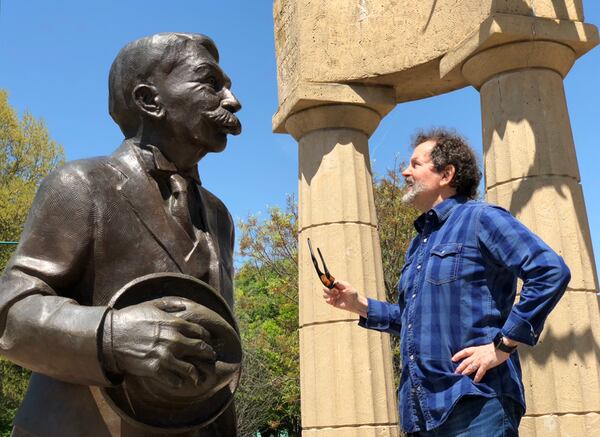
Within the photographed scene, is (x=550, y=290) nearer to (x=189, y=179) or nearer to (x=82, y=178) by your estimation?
(x=189, y=179)

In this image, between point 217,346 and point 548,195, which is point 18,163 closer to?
point 548,195

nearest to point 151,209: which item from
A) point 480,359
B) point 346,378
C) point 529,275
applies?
point 480,359

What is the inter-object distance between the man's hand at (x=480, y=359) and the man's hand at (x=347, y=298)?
875 millimetres

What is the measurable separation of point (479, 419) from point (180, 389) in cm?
165

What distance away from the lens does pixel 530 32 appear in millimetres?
8039

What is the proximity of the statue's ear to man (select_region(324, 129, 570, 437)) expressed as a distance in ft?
5.12

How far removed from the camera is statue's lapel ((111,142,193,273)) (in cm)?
228

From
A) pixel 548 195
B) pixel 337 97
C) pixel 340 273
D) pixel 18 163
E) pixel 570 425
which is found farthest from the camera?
pixel 18 163

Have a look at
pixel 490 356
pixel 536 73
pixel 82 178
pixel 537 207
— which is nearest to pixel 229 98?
pixel 82 178

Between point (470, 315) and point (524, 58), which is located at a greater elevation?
point (524, 58)

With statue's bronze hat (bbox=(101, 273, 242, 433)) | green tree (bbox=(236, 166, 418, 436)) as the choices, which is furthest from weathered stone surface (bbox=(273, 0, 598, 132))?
green tree (bbox=(236, 166, 418, 436))

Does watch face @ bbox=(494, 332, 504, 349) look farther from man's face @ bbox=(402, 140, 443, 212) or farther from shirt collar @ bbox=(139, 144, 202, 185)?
shirt collar @ bbox=(139, 144, 202, 185)

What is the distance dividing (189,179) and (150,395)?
813 millimetres

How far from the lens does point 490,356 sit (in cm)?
305
